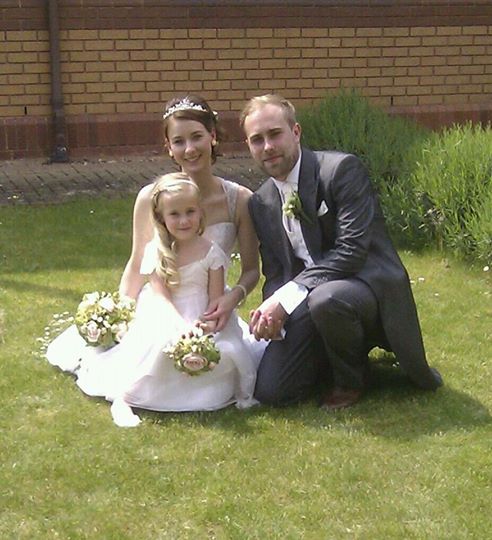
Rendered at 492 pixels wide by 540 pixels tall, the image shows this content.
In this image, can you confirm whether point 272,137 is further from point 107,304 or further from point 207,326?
point 107,304

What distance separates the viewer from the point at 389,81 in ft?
39.0

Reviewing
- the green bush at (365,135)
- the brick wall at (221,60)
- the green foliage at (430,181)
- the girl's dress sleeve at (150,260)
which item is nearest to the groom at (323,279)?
the girl's dress sleeve at (150,260)

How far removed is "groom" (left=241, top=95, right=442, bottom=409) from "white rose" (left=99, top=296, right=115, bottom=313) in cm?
75

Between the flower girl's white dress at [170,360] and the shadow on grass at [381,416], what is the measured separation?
0.08m

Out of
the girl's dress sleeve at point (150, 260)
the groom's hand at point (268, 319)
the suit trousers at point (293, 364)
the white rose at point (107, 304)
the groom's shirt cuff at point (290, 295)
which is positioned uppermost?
the girl's dress sleeve at point (150, 260)

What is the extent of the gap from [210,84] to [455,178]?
4.47 metres

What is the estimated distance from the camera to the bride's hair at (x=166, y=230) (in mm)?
4832

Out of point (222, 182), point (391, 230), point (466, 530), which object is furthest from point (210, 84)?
point (466, 530)

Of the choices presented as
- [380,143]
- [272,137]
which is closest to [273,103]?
[272,137]

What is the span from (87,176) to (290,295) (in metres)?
5.76

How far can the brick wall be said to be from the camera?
10602mm

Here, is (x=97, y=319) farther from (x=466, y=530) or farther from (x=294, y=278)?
(x=466, y=530)

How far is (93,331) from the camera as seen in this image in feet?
16.5

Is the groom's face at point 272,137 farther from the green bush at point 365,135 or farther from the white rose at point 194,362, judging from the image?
the green bush at point 365,135
